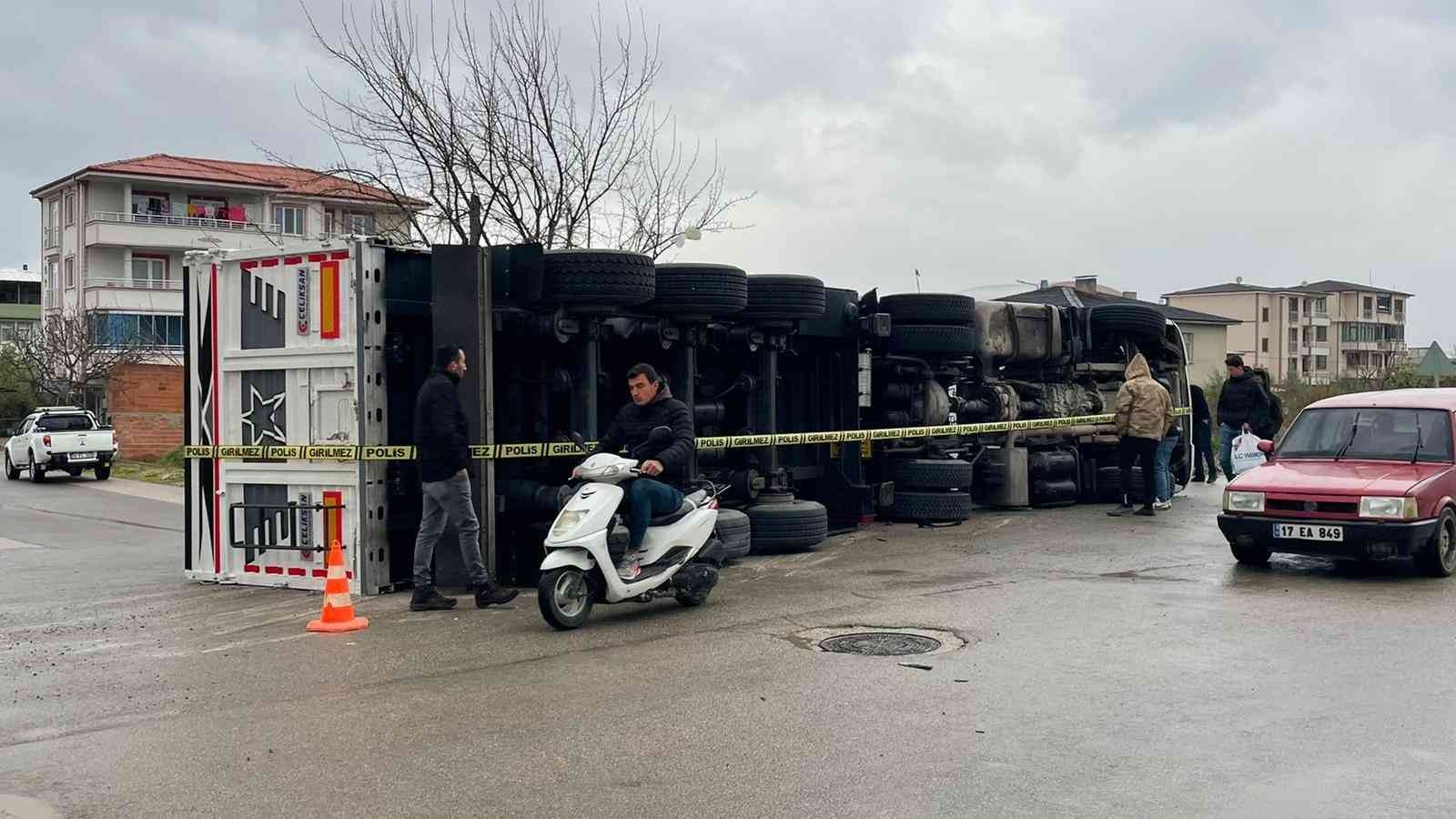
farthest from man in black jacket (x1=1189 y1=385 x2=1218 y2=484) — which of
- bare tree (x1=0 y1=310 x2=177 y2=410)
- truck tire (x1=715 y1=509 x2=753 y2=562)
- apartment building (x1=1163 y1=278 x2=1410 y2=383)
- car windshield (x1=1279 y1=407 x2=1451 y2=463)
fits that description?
apartment building (x1=1163 y1=278 x2=1410 y2=383)

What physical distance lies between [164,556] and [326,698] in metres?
8.56

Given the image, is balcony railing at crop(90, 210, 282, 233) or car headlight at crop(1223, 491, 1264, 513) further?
balcony railing at crop(90, 210, 282, 233)

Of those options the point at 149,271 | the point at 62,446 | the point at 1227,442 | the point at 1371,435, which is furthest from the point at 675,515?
the point at 149,271

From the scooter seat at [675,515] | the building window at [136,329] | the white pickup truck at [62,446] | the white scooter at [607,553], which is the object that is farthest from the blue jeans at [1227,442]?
the building window at [136,329]

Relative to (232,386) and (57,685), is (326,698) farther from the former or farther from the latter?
(232,386)

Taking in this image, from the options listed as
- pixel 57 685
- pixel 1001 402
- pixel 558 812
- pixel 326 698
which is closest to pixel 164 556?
pixel 57 685

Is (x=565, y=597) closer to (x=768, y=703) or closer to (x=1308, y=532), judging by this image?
(x=768, y=703)

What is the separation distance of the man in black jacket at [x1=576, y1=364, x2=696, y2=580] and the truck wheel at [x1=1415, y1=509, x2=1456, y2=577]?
19.4 feet

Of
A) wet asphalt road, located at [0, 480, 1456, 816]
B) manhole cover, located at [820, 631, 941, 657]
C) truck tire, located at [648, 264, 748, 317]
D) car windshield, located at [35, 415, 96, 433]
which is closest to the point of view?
wet asphalt road, located at [0, 480, 1456, 816]

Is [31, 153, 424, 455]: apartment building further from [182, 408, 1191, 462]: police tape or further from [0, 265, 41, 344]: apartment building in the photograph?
[182, 408, 1191, 462]: police tape

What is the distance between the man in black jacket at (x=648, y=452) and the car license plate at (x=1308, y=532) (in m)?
4.91

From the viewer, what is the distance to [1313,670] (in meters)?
7.27

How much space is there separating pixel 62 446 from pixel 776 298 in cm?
2462

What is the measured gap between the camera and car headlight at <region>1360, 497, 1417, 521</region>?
1023cm
